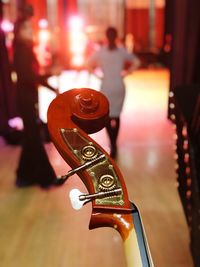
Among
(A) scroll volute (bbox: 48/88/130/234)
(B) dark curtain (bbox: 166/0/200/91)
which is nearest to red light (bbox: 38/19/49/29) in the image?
(B) dark curtain (bbox: 166/0/200/91)

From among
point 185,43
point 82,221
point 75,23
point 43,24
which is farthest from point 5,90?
point 75,23

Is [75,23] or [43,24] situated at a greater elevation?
[43,24]

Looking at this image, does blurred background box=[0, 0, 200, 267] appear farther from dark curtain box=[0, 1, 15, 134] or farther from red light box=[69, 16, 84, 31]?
red light box=[69, 16, 84, 31]

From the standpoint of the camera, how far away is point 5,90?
147 inches

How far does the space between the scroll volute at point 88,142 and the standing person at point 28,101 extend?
67.2 inches

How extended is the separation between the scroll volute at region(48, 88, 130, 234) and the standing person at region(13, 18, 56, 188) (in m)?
1.71

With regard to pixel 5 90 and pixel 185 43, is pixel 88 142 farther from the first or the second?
pixel 185 43

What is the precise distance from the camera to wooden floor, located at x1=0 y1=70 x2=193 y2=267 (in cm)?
190

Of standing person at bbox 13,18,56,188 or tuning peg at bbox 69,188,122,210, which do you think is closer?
tuning peg at bbox 69,188,122,210

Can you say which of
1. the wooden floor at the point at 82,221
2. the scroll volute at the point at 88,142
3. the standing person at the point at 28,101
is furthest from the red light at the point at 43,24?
the scroll volute at the point at 88,142

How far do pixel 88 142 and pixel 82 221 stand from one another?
4.43 ft

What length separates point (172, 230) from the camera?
2201mm

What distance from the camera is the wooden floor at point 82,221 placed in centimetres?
190

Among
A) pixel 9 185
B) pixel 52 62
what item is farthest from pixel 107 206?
pixel 52 62
